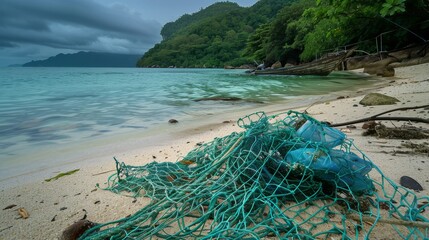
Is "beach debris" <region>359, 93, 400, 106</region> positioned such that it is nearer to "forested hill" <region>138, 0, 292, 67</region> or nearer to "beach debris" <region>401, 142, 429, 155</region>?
"beach debris" <region>401, 142, 429, 155</region>

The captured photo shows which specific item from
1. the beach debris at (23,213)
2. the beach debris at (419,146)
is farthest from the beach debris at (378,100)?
the beach debris at (23,213)

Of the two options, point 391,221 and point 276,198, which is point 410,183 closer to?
point 391,221

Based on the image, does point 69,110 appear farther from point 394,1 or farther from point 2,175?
point 394,1

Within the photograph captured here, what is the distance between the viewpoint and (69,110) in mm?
9008

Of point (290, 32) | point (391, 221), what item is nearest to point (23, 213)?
point (391, 221)

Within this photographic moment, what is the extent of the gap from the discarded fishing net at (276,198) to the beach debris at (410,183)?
0.12 metres

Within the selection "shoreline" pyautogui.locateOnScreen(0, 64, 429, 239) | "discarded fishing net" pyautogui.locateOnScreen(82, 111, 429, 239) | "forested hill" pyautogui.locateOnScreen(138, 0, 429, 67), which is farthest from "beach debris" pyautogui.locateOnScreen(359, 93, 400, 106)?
"discarded fishing net" pyautogui.locateOnScreen(82, 111, 429, 239)

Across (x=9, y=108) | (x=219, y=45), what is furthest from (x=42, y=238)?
(x=219, y=45)

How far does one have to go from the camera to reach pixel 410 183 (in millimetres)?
2230

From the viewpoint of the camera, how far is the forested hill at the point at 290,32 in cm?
712

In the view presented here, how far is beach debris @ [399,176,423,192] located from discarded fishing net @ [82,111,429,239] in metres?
0.12

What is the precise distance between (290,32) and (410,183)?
40.5m

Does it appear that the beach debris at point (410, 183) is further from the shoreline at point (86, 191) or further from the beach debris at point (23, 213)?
the beach debris at point (23, 213)

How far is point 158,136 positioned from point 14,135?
3166mm
